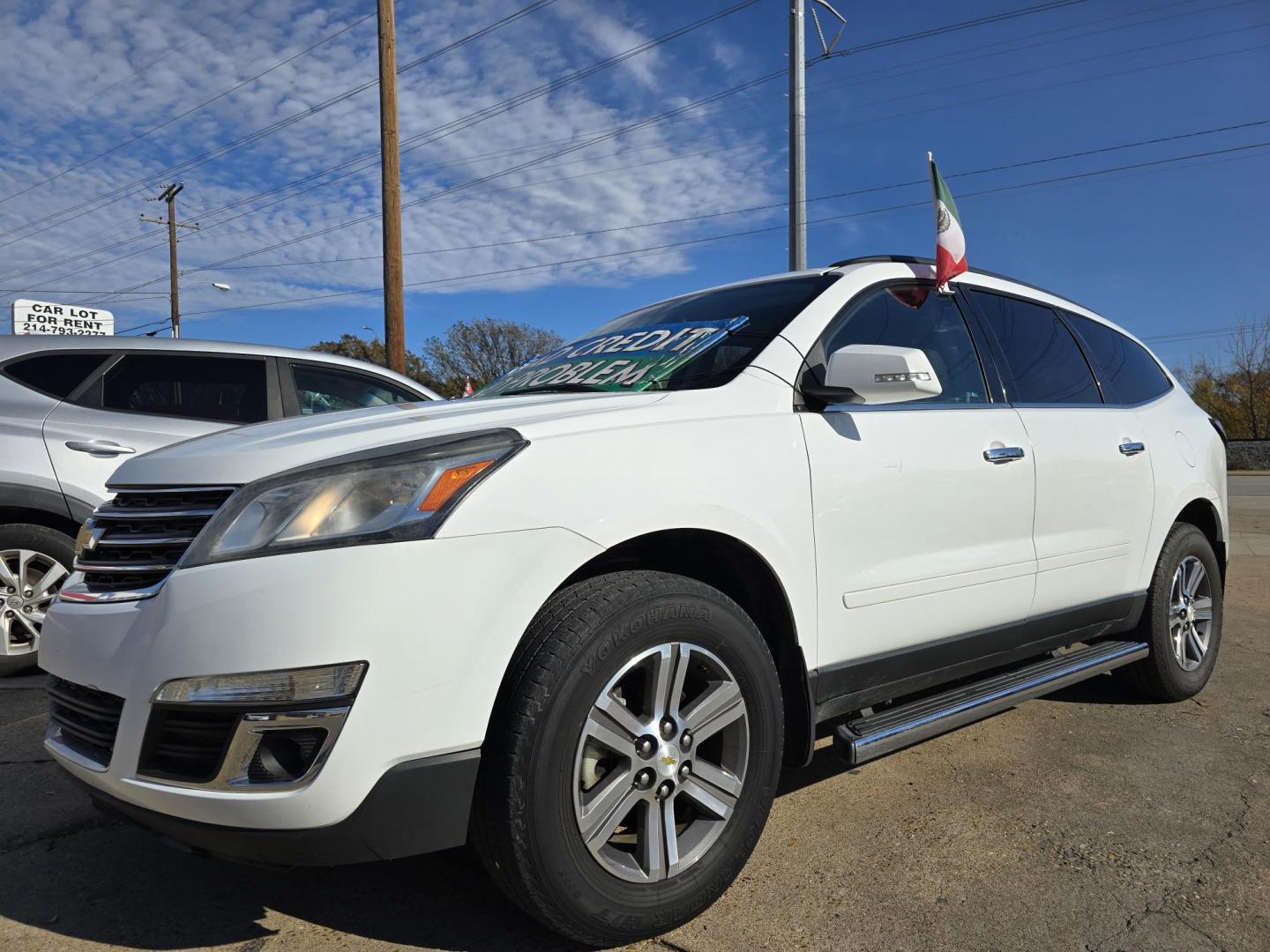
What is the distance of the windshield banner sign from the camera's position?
273 cm

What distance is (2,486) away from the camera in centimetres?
430

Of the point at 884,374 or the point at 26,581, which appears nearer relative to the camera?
the point at 884,374

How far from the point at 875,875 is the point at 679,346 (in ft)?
5.40

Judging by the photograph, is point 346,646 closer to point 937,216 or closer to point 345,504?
point 345,504

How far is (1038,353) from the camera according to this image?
11.7 feet

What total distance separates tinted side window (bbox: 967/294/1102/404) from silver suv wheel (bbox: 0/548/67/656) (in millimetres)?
4447

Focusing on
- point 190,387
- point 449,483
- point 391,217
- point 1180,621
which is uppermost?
point 391,217

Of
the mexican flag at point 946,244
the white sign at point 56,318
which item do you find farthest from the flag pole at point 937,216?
the white sign at point 56,318

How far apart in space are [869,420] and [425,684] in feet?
5.06

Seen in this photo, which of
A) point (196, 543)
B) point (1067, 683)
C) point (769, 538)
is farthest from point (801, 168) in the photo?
point (196, 543)

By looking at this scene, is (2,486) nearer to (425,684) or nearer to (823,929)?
(425,684)

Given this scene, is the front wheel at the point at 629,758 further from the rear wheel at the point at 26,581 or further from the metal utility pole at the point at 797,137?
the metal utility pole at the point at 797,137

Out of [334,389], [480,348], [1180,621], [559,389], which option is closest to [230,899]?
[559,389]

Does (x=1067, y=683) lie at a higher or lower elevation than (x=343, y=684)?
lower
